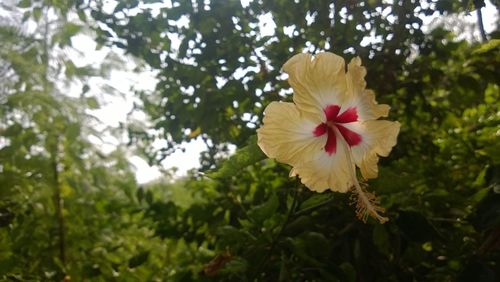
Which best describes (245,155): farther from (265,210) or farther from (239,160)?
(265,210)

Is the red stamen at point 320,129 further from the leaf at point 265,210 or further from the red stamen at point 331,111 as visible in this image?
the leaf at point 265,210

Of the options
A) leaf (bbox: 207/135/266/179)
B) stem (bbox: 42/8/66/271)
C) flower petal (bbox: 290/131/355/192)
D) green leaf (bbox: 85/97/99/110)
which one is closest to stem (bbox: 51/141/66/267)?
stem (bbox: 42/8/66/271)

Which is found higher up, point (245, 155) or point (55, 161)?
point (55, 161)

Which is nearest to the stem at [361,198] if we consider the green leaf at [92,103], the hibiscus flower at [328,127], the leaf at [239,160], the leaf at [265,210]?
the hibiscus flower at [328,127]

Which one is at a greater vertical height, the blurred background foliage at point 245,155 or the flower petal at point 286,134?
the blurred background foliage at point 245,155

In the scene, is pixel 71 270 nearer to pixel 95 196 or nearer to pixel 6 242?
pixel 6 242

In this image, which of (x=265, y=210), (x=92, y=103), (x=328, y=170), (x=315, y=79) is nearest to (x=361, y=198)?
(x=328, y=170)

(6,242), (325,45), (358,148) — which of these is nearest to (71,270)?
(6,242)
